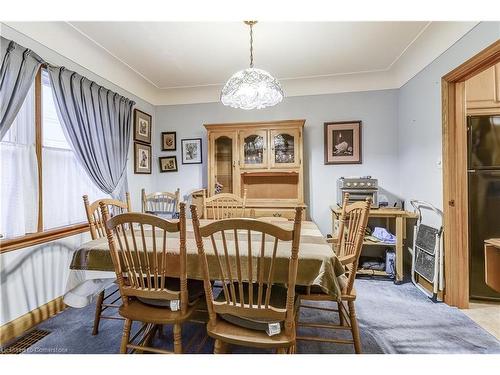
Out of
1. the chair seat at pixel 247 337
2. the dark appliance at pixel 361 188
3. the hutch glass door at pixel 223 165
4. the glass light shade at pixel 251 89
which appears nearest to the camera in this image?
the chair seat at pixel 247 337

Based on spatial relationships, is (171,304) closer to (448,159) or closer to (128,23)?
(128,23)

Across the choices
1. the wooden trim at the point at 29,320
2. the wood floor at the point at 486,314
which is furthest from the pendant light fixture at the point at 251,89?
the wood floor at the point at 486,314

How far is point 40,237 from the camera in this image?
202 cm

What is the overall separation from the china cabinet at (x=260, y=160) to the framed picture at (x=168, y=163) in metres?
0.71

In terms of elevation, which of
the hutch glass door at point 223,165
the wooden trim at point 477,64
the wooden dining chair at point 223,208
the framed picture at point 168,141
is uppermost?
the wooden trim at point 477,64

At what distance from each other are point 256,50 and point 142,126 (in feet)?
6.13

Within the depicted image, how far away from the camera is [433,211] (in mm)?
2498

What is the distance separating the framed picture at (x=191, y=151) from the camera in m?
3.76

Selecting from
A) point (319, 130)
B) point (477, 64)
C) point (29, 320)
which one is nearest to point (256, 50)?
point (319, 130)

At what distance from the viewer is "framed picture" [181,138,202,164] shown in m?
3.76

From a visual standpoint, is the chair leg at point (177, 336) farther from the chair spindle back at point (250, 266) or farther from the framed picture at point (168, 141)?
the framed picture at point (168, 141)

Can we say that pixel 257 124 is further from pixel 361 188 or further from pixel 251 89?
pixel 361 188

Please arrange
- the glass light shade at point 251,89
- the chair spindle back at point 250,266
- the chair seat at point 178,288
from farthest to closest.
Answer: the glass light shade at point 251,89, the chair seat at point 178,288, the chair spindle back at point 250,266

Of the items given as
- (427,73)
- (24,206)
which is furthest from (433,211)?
(24,206)
